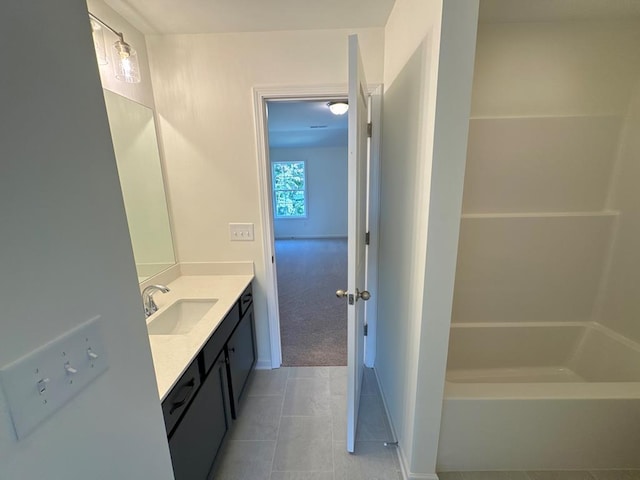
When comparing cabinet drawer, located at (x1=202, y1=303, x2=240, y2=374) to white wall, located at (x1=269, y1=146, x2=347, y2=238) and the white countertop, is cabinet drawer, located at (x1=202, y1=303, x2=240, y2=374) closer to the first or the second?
the white countertop

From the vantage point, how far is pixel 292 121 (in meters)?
4.16

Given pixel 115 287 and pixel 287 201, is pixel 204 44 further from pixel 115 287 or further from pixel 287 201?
pixel 287 201

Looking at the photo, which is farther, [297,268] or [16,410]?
[297,268]

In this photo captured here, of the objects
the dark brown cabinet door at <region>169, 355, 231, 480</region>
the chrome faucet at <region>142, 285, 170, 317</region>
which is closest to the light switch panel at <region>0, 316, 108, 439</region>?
the dark brown cabinet door at <region>169, 355, 231, 480</region>

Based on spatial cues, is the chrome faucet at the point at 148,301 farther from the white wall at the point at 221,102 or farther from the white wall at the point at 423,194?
the white wall at the point at 423,194

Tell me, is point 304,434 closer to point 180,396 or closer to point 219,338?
point 219,338

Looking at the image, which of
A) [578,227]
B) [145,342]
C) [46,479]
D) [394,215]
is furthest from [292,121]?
[46,479]

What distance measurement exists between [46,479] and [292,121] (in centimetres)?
437

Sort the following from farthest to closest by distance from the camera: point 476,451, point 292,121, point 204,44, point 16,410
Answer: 1. point 292,121
2. point 204,44
3. point 476,451
4. point 16,410

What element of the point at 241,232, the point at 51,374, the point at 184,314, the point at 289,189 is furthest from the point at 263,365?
the point at 289,189

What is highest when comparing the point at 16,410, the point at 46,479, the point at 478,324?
the point at 16,410

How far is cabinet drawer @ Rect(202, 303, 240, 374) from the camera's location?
123cm

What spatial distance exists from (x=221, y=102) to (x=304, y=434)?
221cm

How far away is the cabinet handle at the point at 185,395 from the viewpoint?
96 centimetres
